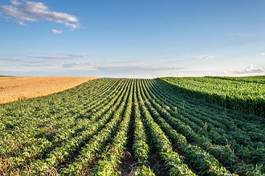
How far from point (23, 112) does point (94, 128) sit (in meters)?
10.4

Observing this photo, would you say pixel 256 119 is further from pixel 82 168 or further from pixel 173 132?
pixel 82 168

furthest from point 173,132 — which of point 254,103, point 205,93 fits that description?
point 205,93

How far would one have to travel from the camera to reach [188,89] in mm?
43094

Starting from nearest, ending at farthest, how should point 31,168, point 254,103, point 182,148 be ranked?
point 31,168 < point 182,148 < point 254,103

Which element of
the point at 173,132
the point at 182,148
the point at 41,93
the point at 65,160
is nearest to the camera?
the point at 65,160

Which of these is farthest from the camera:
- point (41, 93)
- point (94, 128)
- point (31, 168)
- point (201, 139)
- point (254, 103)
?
point (41, 93)

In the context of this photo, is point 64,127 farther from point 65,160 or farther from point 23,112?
point 23,112

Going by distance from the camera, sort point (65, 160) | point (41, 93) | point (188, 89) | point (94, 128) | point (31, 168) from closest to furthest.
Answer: point (31, 168)
point (65, 160)
point (94, 128)
point (188, 89)
point (41, 93)

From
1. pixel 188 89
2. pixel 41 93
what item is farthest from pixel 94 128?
pixel 41 93

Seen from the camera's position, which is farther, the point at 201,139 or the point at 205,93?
the point at 205,93

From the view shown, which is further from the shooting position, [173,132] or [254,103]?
[254,103]

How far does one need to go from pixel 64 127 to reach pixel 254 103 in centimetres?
1347

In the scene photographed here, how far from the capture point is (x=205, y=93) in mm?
36562

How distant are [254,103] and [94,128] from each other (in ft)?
41.5
